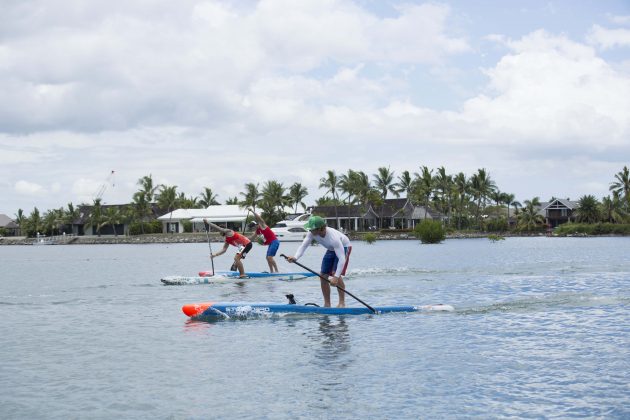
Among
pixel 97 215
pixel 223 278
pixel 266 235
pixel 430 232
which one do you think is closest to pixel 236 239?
pixel 266 235

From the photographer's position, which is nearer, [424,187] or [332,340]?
[332,340]

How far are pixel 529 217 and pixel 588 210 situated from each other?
9.86 m

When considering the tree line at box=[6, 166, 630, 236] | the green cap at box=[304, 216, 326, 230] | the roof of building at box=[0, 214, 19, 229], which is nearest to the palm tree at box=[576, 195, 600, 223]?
the tree line at box=[6, 166, 630, 236]

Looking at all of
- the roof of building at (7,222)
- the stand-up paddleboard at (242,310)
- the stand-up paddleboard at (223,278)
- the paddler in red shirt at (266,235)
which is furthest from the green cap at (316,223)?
the roof of building at (7,222)

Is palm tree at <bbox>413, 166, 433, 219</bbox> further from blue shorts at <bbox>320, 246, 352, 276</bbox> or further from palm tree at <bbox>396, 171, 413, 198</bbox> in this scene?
blue shorts at <bbox>320, 246, 352, 276</bbox>

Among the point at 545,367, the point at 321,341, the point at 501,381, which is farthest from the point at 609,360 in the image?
the point at 321,341

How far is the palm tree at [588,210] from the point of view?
11388cm

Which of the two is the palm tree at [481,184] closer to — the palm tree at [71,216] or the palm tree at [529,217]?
the palm tree at [529,217]

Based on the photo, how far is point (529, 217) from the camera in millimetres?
121625

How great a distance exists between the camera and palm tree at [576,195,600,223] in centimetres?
11388

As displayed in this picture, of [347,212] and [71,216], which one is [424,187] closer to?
[347,212]

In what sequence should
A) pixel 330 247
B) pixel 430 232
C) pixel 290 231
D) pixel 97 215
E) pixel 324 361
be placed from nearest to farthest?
pixel 324 361, pixel 330 247, pixel 430 232, pixel 290 231, pixel 97 215

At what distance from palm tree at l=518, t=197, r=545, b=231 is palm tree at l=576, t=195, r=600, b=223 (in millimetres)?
7401

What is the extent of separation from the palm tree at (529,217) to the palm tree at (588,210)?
24.3ft
